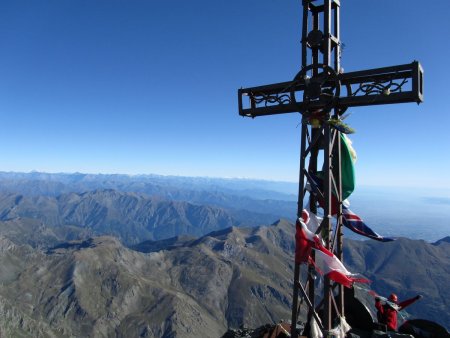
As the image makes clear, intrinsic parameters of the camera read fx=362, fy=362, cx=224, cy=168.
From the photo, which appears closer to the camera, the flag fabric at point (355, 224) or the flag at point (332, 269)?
the flag at point (332, 269)

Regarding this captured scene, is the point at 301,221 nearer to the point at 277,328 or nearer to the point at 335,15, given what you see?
the point at 277,328

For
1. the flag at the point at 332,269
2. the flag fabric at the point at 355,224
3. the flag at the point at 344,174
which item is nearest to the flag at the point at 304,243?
the flag at the point at 332,269

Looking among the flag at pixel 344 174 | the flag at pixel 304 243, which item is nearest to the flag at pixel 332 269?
the flag at pixel 304 243

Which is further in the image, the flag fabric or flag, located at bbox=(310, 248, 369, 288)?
the flag fabric

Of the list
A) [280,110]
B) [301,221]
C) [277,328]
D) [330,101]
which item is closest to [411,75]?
[330,101]

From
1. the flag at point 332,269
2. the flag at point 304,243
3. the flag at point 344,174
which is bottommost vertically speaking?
the flag at point 332,269

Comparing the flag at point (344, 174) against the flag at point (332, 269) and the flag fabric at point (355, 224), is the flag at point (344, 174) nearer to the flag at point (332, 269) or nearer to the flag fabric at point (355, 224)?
the flag fabric at point (355, 224)

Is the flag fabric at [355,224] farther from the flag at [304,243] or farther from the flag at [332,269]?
the flag at [332,269]

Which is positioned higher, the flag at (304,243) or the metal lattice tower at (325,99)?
the metal lattice tower at (325,99)

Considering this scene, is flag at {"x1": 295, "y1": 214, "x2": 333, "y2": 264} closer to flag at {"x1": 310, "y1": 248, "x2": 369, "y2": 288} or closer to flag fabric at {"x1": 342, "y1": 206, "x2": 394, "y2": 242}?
flag at {"x1": 310, "y1": 248, "x2": 369, "y2": 288}

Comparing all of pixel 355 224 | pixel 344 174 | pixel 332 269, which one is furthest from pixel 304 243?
pixel 355 224

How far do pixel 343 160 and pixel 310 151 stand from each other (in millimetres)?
960

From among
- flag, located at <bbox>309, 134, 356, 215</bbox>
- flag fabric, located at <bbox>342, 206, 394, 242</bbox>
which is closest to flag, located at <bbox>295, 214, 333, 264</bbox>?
flag, located at <bbox>309, 134, 356, 215</bbox>

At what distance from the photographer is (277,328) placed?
11281 mm
